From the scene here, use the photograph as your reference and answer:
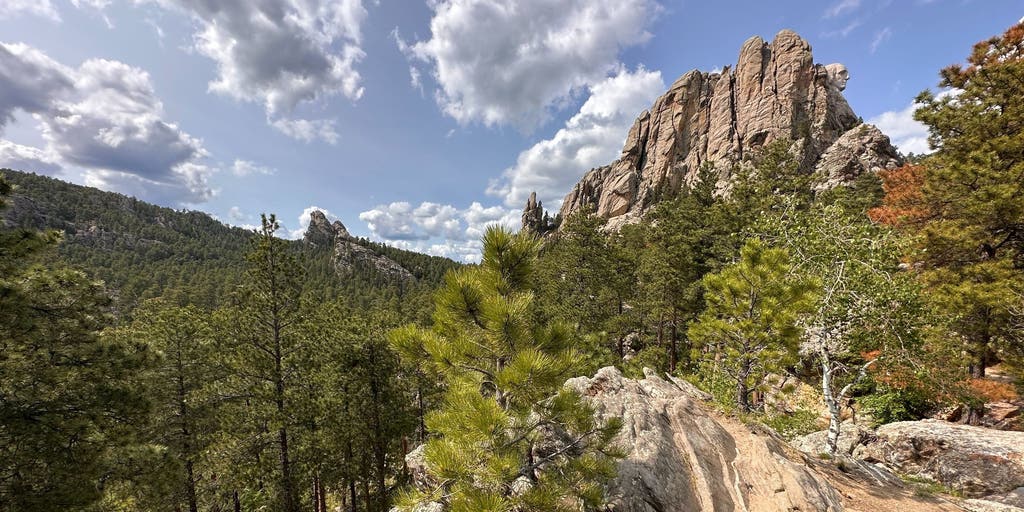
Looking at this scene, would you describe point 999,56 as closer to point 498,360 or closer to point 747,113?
point 498,360

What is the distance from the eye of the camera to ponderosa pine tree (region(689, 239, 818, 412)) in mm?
8695

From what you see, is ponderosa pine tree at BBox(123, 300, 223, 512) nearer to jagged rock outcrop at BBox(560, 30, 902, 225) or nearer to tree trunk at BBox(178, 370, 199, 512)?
tree trunk at BBox(178, 370, 199, 512)

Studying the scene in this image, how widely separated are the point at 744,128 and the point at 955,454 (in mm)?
88026

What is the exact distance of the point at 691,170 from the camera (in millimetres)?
87562

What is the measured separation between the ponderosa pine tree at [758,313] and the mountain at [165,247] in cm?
7612

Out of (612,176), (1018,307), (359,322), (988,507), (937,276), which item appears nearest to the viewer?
(988,507)

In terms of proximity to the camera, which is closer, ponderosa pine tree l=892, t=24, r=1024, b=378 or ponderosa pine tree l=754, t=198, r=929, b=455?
ponderosa pine tree l=754, t=198, r=929, b=455

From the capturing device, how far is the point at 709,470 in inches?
270

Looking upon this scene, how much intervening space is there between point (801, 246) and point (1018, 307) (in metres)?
6.57

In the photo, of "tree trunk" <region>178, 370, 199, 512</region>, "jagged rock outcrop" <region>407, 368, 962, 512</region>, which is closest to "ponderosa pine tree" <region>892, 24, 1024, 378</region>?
"jagged rock outcrop" <region>407, 368, 962, 512</region>

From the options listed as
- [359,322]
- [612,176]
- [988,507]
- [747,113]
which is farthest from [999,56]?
[612,176]

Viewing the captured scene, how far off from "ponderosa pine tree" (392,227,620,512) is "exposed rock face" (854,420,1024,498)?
11.2 metres

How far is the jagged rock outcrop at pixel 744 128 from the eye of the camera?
64938mm

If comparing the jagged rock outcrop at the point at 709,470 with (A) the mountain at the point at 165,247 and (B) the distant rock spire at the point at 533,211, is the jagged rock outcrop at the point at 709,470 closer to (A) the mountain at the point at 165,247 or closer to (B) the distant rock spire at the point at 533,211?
(A) the mountain at the point at 165,247
